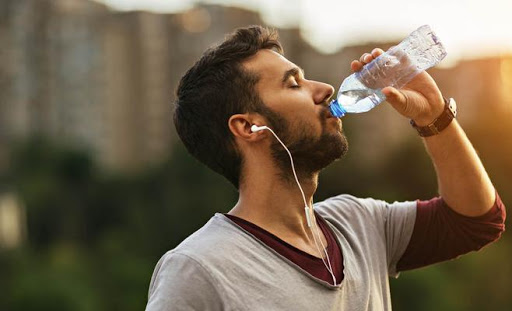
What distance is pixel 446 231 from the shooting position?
98.4 inches

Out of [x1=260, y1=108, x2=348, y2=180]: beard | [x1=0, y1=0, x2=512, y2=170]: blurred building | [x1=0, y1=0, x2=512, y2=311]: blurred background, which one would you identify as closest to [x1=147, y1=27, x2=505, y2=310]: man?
[x1=260, y1=108, x2=348, y2=180]: beard

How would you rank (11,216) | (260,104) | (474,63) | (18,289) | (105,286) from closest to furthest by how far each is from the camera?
1. (260,104)
2. (18,289)
3. (105,286)
4. (11,216)
5. (474,63)

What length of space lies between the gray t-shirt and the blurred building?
3966 cm

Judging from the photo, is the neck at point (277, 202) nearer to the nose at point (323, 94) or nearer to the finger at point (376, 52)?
the nose at point (323, 94)

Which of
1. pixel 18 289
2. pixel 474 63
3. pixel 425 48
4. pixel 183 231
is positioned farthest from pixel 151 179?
pixel 425 48

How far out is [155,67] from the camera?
4300 centimetres

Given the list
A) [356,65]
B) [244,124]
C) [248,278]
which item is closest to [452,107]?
[356,65]

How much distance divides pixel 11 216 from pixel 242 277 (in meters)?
32.5

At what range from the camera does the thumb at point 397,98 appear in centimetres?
227

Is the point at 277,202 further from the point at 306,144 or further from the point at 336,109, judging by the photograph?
the point at 336,109

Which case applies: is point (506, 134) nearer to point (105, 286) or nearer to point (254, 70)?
point (105, 286)

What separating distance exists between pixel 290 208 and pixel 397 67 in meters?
0.53

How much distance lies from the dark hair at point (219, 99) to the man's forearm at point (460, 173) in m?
0.50

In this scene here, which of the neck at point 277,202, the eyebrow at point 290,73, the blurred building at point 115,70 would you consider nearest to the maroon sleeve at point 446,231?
the neck at point 277,202
